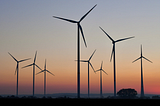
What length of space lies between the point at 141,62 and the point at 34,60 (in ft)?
147

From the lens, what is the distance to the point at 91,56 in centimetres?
12119

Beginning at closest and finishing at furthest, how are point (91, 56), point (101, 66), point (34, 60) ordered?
point (91, 56) → point (34, 60) → point (101, 66)

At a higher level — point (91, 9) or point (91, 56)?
point (91, 9)

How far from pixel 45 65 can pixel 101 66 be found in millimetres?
26788

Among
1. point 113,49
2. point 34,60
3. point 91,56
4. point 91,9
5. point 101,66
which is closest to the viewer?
point 91,9

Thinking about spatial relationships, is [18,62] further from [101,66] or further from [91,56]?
[101,66]

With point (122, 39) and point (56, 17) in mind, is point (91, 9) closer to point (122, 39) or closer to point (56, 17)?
point (56, 17)

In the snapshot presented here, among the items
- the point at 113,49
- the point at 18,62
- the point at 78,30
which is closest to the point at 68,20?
the point at 78,30

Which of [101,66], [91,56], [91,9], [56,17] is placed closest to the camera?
[56,17]

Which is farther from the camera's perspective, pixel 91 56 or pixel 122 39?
pixel 91 56

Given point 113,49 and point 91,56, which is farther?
point 91,56

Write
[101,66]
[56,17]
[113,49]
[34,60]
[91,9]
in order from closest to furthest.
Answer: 1. [56,17]
2. [91,9]
3. [113,49]
4. [34,60]
5. [101,66]

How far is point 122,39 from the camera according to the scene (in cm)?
10238

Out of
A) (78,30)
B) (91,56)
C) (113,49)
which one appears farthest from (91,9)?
(91,56)
